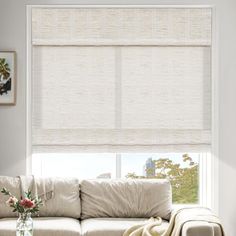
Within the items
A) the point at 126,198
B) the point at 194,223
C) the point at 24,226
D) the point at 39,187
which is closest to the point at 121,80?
the point at 126,198

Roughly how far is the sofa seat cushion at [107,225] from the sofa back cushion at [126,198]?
117mm

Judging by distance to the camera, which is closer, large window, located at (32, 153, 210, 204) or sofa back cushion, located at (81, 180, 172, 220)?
sofa back cushion, located at (81, 180, 172, 220)

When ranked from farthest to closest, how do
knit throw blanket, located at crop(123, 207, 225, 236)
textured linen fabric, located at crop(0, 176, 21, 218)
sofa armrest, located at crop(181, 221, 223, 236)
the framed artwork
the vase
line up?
the framed artwork, textured linen fabric, located at crop(0, 176, 21, 218), knit throw blanket, located at crop(123, 207, 225, 236), sofa armrest, located at crop(181, 221, 223, 236), the vase

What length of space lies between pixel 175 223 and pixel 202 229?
1.23ft

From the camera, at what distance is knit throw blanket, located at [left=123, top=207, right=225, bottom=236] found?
5.01 m

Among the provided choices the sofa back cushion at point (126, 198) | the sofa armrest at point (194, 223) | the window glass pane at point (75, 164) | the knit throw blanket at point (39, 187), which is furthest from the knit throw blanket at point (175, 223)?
the window glass pane at point (75, 164)

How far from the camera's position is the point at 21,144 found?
6148 mm

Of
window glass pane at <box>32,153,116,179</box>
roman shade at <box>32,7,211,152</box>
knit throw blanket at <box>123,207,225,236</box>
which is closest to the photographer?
knit throw blanket at <box>123,207,225,236</box>

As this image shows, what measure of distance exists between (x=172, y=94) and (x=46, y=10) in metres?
1.49

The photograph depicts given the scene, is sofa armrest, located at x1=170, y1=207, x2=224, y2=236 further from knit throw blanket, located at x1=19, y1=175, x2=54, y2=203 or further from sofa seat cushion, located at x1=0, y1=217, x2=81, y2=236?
knit throw blanket, located at x1=19, y1=175, x2=54, y2=203

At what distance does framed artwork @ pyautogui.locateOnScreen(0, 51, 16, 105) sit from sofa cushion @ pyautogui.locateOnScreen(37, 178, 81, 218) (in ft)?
3.10

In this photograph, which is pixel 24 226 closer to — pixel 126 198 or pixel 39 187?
pixel 39 187

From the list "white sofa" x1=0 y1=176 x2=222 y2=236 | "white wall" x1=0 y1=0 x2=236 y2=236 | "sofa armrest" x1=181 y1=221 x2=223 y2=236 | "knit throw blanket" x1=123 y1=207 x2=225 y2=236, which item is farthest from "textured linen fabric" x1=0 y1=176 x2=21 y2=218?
"sofa armrest" x1=181 y1=221 x2=223 y2=236

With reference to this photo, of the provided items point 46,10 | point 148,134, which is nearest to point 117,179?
point 148,134
